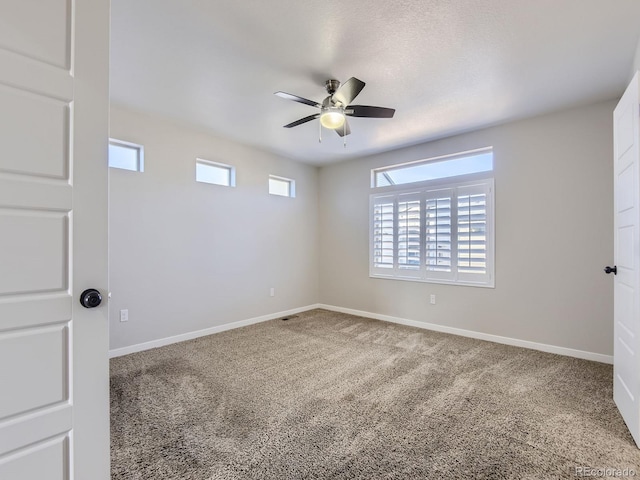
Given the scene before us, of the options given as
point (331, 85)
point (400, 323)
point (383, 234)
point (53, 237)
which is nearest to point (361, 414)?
point (53, 237)

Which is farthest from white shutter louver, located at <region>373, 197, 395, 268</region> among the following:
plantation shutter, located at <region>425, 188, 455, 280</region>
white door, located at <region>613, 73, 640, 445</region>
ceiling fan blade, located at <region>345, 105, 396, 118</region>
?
white door, located at <region>613, 73, 640, 445</region>

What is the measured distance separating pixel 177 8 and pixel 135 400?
2.74 m

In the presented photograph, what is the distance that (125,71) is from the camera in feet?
8.23

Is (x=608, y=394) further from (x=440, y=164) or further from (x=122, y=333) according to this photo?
(x=122, y=333)

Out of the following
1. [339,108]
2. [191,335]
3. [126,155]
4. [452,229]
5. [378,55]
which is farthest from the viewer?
[452,229]

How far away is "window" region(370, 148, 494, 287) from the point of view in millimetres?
3775

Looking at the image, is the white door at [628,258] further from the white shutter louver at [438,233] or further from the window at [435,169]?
the white shutter louver at [438,233]

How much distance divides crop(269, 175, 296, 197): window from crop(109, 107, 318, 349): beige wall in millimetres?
91

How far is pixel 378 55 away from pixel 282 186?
3.05m

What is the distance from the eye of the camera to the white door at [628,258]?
1849 millimetres

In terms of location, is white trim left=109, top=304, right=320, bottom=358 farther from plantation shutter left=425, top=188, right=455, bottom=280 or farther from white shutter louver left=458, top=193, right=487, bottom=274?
white shutter louver left=458, top=193, right=487, bottom=274

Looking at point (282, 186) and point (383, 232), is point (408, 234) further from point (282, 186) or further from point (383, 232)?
point (282, 186)

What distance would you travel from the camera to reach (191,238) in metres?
3.83

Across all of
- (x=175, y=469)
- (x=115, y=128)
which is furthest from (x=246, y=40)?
(x=175, y=469)
